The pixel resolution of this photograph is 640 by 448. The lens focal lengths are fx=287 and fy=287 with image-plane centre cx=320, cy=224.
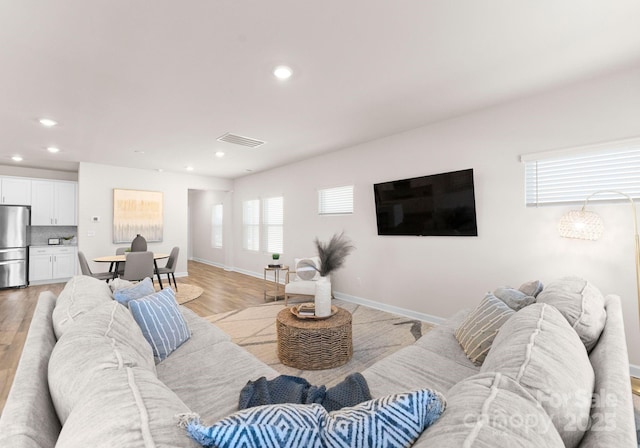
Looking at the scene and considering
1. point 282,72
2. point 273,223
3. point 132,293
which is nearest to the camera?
point 132,293

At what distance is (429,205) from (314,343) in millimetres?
2316

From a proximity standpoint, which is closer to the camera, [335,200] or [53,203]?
[335,200]

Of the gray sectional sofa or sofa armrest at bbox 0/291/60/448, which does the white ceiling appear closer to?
the gray sectional sofa

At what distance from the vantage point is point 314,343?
247cm

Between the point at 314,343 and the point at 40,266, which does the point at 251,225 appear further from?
the point at 314,343

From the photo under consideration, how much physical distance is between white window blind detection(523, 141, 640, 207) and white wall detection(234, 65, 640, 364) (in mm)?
100

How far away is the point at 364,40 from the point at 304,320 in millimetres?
2324

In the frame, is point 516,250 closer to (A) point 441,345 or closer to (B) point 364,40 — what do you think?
(A) point 441,345

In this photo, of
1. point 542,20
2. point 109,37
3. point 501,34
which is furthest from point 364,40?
point 109,37

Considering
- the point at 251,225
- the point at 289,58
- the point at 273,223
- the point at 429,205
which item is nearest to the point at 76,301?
the point at 289,58

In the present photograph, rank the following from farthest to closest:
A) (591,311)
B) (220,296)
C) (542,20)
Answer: (220,296), (542,20), (591,311)

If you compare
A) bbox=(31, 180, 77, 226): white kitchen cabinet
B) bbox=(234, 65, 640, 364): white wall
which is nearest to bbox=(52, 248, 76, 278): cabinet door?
bbox=(31, 180, 77, 226): white kitchen cabinet

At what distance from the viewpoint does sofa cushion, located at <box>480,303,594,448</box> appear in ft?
2.46

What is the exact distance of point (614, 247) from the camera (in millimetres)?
2535
